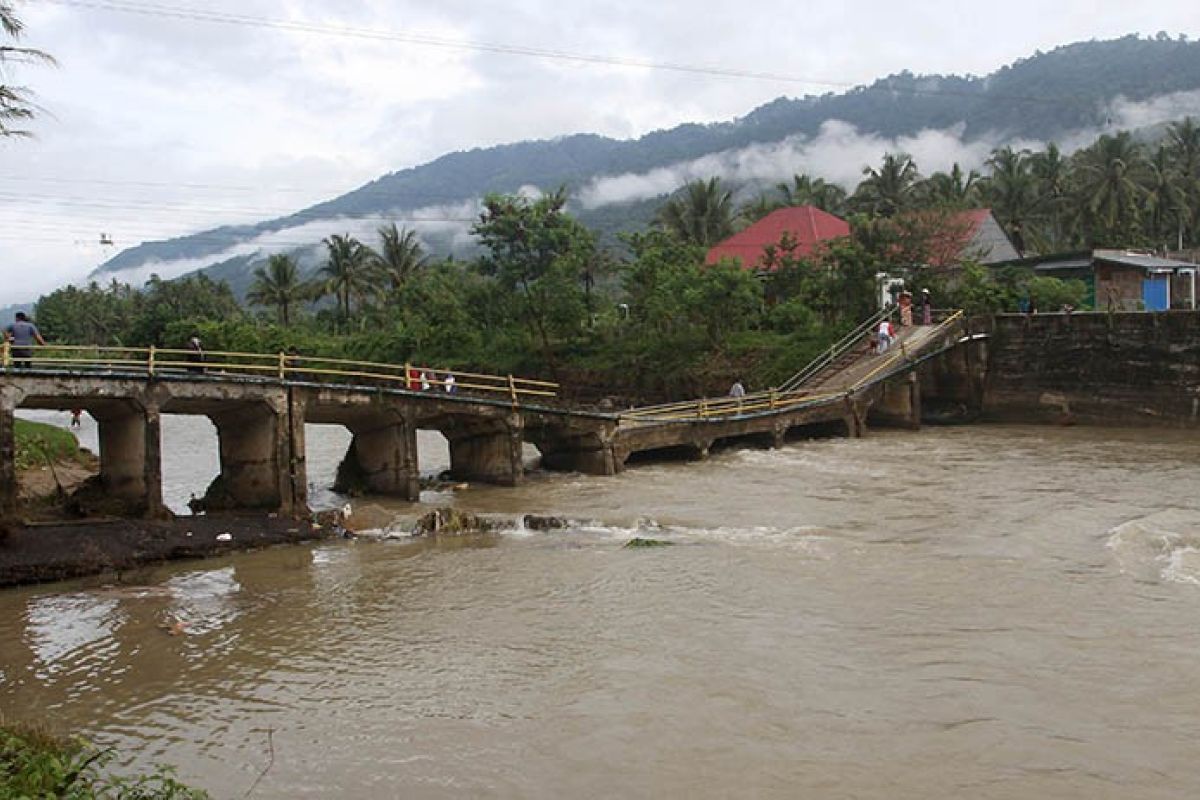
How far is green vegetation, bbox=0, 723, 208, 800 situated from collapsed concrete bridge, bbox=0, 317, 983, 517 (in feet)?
36.0

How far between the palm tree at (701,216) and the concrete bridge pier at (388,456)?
43648 mm

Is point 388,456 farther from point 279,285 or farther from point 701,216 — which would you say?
point 279,285

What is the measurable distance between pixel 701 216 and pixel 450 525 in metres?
50.0

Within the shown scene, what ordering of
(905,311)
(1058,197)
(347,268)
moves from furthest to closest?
(347,268) → (1058,197) → (905,311)

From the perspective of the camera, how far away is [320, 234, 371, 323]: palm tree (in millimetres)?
71875

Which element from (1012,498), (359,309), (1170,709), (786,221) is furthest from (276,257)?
(1170,709)

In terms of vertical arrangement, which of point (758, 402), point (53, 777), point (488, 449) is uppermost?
point (758, 402)

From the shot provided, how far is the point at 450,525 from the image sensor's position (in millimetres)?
21234

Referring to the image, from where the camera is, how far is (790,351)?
43.6 metres

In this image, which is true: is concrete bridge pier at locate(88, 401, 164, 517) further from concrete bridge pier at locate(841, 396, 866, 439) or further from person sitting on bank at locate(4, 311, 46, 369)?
concrete bridge pier at locate(841, 396, 866, 439)

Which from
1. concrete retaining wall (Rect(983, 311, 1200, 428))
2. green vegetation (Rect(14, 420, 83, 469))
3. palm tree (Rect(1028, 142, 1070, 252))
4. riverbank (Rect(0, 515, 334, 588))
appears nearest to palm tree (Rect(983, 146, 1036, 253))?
palm tree (Rect(1028, 142, 1070, 252))

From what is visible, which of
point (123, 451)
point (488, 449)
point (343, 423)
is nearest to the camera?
point (123, 451)

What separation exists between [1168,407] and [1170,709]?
27.2 meters

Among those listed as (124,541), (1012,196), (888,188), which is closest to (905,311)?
(888,188)
